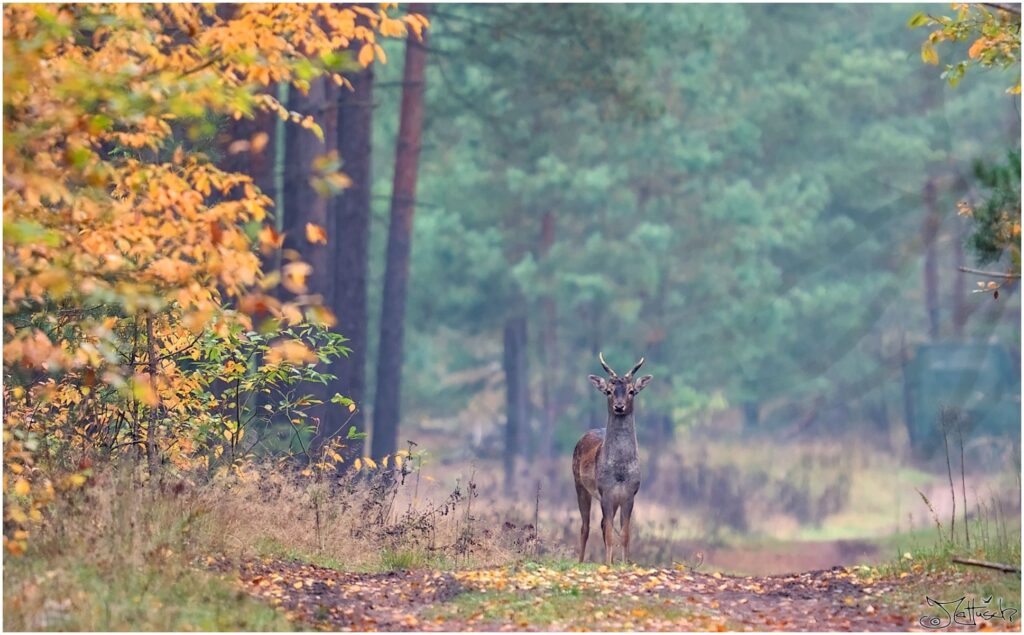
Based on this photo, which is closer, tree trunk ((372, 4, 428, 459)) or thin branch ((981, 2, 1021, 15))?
thin branch ((981, 2, 1021, 15))

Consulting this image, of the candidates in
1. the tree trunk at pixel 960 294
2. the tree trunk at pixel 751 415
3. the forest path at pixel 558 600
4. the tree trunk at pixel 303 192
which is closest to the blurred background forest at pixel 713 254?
the tree trunk at pixel 960 294

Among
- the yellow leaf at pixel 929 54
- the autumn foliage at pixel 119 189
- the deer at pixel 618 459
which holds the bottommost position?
the deer at pixel 618 459

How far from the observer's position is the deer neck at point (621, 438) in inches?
573

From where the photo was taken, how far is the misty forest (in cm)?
909

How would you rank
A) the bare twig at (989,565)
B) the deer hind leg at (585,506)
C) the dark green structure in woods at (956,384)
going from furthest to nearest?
the dark green structure in woods at (956,384) < the deer hind leg at (585,506) < the bare twig at (989,565)

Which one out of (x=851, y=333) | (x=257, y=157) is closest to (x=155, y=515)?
(x=257, y=157)

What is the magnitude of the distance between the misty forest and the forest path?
0.19 ft

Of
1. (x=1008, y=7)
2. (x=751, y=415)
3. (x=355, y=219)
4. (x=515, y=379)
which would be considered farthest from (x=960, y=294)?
(x=1008, y=7)

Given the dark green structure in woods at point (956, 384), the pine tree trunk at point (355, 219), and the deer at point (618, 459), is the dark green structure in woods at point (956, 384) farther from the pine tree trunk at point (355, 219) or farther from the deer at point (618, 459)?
the deer at point (618, 459)

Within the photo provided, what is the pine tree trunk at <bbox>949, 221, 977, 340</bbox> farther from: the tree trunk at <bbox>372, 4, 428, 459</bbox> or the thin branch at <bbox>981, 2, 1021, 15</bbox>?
the tree trunk at <bbox>372, 4, 428, 459</bbox>

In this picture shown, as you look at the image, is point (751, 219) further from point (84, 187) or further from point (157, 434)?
point (84, 187)

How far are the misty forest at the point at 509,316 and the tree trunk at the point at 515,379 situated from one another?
152 mm

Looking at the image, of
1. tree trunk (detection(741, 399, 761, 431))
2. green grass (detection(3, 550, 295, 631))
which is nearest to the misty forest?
green grass (detection(3, 550, 295, 631))

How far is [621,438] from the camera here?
47.8 feet
